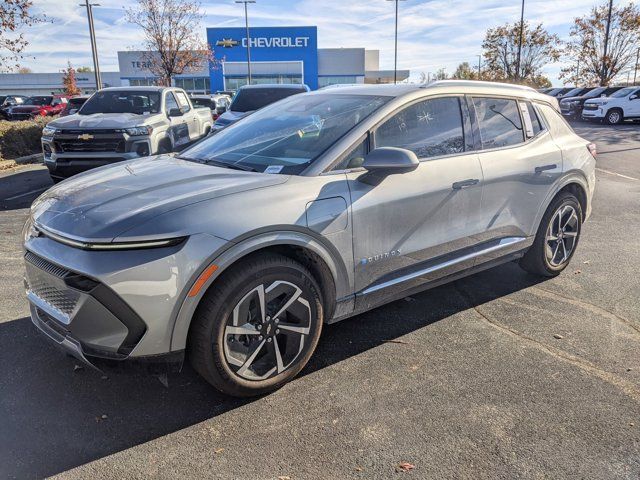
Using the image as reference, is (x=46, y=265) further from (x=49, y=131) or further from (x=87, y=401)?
(x=49, y=131)

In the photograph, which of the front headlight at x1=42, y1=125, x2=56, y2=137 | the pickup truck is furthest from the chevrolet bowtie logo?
the front headlight at x1=42, y1=125, x2=56, y2=137

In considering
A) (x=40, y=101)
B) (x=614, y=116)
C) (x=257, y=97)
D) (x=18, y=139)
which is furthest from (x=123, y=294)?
(x=40, y=101)

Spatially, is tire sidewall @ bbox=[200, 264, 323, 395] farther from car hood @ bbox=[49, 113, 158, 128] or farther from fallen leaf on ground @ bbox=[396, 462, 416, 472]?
car hood @ bbox=[49, 113, 158, 128]

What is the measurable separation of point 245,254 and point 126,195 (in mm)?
765

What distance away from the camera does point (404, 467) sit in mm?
2385

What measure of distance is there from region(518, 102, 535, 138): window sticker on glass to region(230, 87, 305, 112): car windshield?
8.27m

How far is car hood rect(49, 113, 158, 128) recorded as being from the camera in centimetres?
825

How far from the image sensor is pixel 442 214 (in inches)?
140

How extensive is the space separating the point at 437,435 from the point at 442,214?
60.6 inches

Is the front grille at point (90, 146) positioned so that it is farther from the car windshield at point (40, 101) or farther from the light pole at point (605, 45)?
the light pole at point (605, 45)

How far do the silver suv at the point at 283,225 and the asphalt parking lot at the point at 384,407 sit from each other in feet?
1.11

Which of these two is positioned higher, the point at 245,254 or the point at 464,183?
the point at 464,183

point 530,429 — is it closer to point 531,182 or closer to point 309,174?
point 309,174

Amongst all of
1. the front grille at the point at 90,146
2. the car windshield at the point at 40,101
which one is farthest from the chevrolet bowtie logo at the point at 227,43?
the front grille at the point at 90,146
